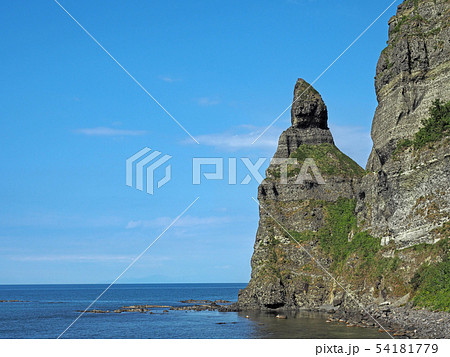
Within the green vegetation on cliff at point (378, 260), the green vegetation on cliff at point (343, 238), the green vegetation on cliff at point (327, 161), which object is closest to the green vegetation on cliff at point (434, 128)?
the green vegetation on cliff at point (378, 260)

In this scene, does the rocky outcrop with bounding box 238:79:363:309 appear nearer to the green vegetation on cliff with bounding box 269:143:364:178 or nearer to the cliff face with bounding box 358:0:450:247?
the green vegetation on cliff with bounding box 269:143:364:178

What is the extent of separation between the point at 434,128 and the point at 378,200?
63.5ft

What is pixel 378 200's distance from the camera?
95.1 m

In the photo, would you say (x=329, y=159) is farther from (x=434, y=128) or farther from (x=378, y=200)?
(x=434, y=128)

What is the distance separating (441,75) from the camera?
86.2 m

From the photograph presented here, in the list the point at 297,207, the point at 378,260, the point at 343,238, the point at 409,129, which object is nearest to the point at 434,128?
the point at 409,129

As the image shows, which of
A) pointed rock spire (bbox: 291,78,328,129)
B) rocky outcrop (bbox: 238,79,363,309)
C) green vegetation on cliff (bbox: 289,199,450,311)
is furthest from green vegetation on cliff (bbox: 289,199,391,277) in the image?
pointed rock spire (bbox: 291,78,328,129)

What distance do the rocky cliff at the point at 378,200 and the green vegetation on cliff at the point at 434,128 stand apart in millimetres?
187

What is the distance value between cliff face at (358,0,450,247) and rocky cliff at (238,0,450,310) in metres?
0.19

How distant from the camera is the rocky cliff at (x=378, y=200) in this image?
254 ft

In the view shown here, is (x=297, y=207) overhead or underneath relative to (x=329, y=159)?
underneath

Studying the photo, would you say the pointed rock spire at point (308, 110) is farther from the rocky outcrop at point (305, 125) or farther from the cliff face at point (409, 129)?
the cliff face at point (409, 129)

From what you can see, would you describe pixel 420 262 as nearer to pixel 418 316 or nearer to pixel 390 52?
pixel 418 316
